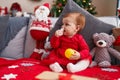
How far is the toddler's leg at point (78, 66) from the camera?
125 centimetres

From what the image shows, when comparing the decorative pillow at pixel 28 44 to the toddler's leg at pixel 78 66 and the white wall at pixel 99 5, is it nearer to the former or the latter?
the toddler's leg at pixel 78 66

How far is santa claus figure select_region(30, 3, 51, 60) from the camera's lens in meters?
1.60

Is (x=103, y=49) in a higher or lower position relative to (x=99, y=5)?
lower

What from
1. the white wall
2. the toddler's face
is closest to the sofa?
the toddler's face

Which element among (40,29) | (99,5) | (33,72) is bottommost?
(33,72)

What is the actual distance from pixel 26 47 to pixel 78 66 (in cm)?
61

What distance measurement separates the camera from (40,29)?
159 centimetres

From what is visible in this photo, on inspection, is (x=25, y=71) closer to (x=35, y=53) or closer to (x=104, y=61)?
(x=35, y=53)

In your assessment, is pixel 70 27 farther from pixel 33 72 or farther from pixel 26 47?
pixel 26 47

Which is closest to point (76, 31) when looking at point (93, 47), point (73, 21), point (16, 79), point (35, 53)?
point (73, 21)

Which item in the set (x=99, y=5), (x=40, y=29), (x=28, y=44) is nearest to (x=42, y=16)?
(x=40, y=29)

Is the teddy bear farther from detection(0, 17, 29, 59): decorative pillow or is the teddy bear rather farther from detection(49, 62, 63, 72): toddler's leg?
detection(0, 17, 29, 59): decorative pillow

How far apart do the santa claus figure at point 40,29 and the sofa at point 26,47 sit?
55 mm

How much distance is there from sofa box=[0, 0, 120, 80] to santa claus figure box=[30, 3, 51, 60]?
0.05 m
